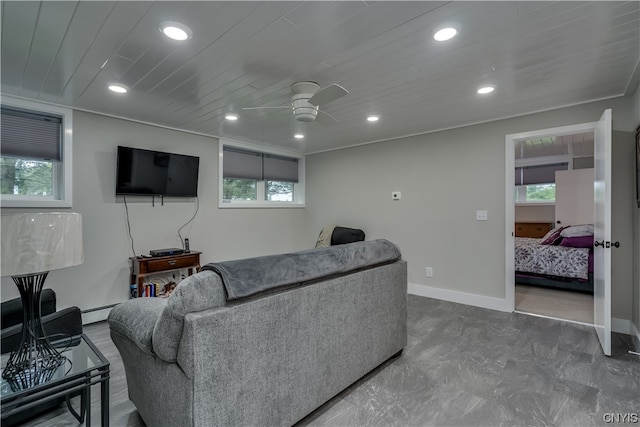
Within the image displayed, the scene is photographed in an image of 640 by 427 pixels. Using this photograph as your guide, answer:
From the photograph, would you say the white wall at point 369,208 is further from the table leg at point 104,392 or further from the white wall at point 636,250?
the table leg at point 104,392

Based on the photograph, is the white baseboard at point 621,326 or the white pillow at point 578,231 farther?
the white pillow at point 578,231

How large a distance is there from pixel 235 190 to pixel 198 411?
4008 millimetres

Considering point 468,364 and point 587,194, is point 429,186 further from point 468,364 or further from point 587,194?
point 587,194

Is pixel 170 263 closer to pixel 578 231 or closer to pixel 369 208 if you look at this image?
pixel 369 208

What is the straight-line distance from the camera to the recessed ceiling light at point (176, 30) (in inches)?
70.6

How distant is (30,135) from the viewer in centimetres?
304

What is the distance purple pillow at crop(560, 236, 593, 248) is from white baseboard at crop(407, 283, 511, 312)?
2.06m

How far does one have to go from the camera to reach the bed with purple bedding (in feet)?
14.6

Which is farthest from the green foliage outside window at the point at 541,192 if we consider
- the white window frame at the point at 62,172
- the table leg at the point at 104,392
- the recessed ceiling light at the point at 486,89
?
the white window frame at the point at 62,172

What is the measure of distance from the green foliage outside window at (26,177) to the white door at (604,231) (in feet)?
17.3

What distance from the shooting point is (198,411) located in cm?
129

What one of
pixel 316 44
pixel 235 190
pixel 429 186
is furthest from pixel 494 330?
pixel 235 190

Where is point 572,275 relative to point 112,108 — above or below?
below

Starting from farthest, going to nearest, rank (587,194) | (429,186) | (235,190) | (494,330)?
(587,194) → (235,190) → (429,186) → (494,330)
